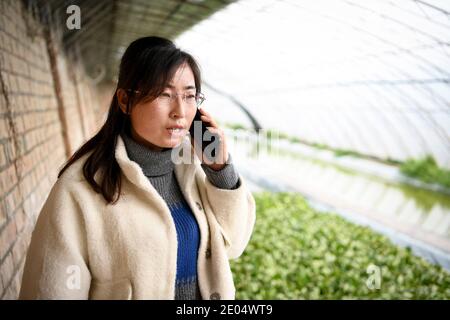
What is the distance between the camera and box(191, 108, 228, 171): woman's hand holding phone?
1.31m

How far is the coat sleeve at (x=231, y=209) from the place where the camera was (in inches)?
53.9

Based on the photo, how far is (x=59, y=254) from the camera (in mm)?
1091

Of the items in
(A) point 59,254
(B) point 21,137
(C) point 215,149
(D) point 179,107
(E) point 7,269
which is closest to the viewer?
(A) point 59,254

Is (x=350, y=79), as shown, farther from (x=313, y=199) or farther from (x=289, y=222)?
(x=289, y=222)

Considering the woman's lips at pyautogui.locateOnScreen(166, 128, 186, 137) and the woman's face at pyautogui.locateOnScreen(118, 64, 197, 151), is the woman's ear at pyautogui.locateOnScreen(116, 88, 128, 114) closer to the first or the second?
the woman's face at pyautogui.locateOnScreen(118, 64, 197, 151)

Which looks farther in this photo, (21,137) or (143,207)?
(21,137)

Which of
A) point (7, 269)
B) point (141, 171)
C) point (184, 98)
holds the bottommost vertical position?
point (7, 269)

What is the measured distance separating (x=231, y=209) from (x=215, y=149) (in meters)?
0.23

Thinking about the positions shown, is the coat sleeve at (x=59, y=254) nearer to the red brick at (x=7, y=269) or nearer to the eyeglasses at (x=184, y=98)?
the eyeglasses at (x=184, y=98)

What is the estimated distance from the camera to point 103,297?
1192mm

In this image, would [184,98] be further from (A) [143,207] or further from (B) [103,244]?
(B) [103,244]


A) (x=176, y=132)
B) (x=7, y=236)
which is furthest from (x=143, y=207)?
(x=7, y=236)

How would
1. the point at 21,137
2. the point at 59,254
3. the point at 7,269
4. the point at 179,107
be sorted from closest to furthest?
the point at 59,254 < the point at 179,107 < the point at 7,269 < the point at 21,137

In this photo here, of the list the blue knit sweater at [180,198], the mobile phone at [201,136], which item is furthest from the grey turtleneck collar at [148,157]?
the mobile phone at [201,136]
